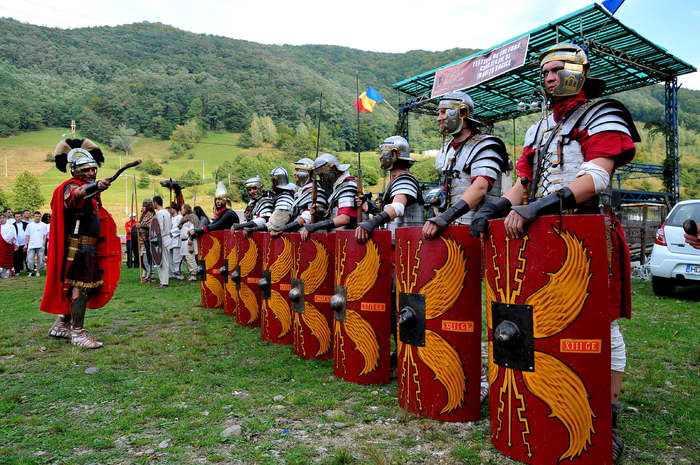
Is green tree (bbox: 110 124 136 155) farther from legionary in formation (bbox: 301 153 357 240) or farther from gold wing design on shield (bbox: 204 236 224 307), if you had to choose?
legionary in formation (bbox: 301 153 357 240)

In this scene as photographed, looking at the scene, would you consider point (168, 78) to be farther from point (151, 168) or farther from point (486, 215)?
point (486, 215)

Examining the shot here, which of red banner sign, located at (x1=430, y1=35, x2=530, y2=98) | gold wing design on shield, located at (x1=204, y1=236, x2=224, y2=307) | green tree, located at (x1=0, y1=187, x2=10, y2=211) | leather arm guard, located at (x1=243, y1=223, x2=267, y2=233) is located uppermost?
red banner sign, located at (x1=430, y1=35, x2=530, y2=98)

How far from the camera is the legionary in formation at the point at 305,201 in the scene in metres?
5.18

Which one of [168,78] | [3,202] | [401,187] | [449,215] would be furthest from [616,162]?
[168,78]

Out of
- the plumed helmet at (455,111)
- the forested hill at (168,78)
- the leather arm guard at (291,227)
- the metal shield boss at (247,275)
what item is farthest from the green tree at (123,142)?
the plumed helmet at (455,111)

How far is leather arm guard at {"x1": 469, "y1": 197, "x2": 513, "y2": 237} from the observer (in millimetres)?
2744

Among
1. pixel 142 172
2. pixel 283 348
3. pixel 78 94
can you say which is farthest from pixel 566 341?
pixel 78 94

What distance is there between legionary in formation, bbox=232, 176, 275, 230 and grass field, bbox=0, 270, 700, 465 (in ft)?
5.24

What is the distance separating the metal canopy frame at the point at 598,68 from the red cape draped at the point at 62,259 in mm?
10694

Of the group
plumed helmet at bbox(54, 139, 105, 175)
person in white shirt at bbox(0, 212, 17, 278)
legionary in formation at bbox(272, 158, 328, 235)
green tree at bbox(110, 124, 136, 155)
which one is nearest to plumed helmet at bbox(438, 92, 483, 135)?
legionary in formation at bbox(272, 158, 328, 235)

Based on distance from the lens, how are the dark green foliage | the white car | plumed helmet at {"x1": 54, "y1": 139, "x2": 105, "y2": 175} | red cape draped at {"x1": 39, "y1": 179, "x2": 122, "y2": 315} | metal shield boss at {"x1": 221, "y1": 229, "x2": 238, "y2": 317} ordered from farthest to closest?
the dark green foliage → the white car → metal shield boss at {"x1": 221, "y1": 229, "x2": 238, "y2": 317} → plumed helmet at {"x1": 54, "y1": 139, "x2": 105, "y2": 175} → red cape draped at {"x1": 39, "y1": 179, "x2": 122, "y2": 315}

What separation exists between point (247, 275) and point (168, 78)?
4544 inches

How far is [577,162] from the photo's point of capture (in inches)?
105

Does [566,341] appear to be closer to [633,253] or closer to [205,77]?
[633,253]
